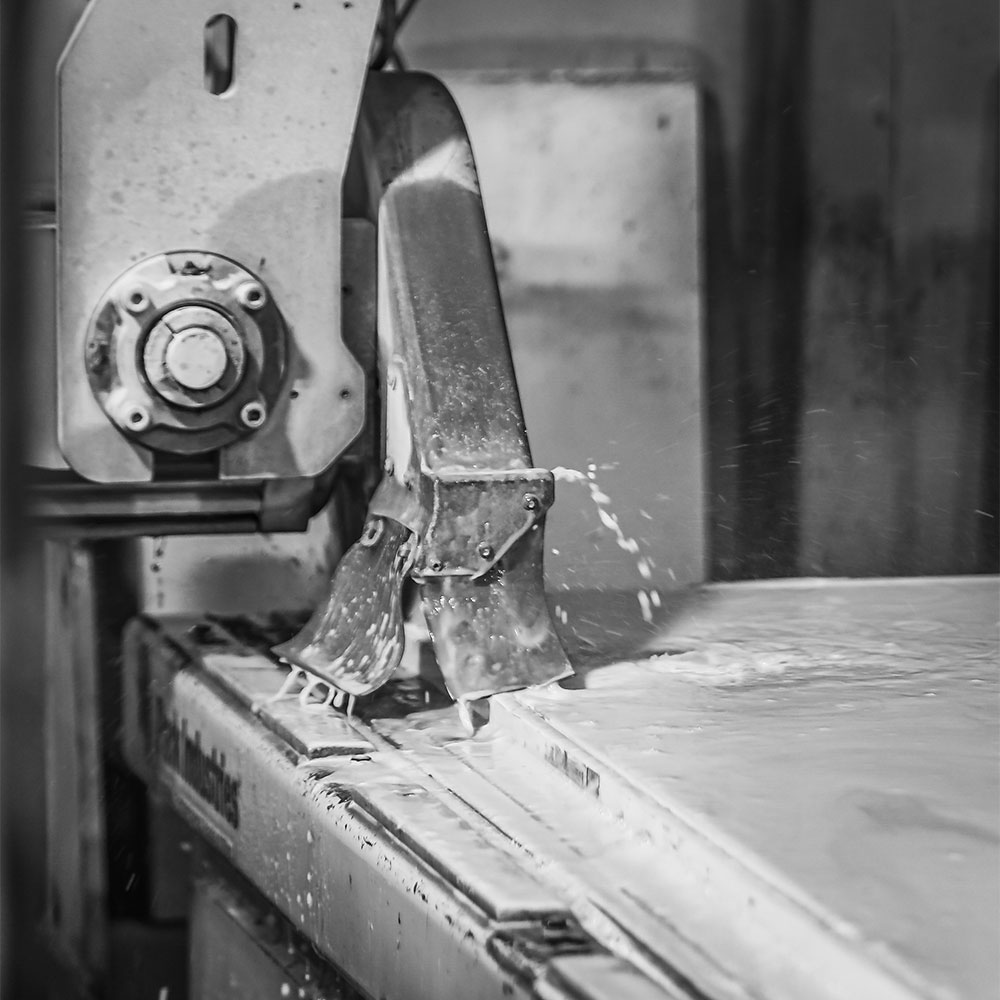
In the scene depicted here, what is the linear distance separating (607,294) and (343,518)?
697mm

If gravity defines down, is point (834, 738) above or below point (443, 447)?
below

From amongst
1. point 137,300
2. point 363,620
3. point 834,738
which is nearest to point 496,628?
point 363,620

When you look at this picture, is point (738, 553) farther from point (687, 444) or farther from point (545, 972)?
point (545, 972)

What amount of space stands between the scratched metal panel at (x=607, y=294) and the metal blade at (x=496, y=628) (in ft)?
2.91

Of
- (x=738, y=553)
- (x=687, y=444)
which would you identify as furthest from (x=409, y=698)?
(x=738, y=553)

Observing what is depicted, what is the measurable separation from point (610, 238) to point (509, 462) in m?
1.01

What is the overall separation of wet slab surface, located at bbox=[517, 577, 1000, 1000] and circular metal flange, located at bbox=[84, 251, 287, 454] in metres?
0.44

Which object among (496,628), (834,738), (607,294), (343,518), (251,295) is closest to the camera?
(834,738)

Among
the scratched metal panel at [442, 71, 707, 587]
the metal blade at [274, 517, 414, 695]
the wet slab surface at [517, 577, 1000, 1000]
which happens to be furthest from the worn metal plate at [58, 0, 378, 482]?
the scratched metal panel at [442, 71, 707, 587]

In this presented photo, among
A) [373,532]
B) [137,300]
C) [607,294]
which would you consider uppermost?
[607,294]

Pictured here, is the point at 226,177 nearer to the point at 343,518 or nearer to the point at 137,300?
the point at 137,300

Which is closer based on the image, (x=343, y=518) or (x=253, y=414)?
(x=253, y=414)

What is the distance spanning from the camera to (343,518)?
1.77 meters

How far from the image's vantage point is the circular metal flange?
139 centimetres
